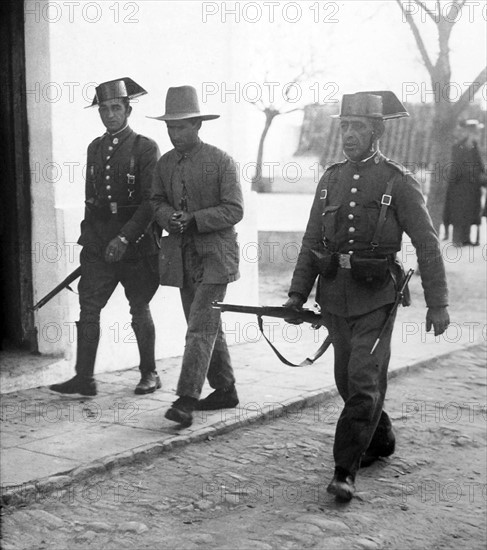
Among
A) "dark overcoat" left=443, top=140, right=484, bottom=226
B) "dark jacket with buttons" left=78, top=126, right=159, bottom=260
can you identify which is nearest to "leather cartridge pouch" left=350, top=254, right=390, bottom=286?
"dark jacket with buttons" left=78, top=126, right=159, bottom=260

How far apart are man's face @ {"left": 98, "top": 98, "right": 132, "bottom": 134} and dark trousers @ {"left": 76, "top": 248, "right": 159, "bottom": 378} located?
995 mm

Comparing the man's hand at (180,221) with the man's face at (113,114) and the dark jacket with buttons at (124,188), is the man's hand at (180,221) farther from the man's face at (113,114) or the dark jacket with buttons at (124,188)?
the man's face at (113,114)

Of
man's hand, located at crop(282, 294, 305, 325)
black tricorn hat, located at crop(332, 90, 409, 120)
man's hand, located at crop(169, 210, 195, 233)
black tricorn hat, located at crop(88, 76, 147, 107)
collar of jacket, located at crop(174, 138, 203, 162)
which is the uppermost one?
black tricorn hat, located at crop(88, 76, 147, 107)

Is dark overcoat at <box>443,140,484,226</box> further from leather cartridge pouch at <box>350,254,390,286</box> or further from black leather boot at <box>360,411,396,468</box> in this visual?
leather cartridge pouch at <box>350,254,390,286</box>

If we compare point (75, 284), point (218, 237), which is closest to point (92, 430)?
point (218, 237)

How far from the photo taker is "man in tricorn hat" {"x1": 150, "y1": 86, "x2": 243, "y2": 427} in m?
6.37

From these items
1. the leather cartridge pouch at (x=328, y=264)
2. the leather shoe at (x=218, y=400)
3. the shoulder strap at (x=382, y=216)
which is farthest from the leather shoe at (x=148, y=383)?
the shoulder strap at (x=382, y=216)

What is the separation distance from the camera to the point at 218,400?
683 cm

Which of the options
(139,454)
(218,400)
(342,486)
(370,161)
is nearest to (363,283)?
(370,161)

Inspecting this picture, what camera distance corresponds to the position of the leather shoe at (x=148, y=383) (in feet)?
24.1

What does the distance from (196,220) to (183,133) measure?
621 millimetres

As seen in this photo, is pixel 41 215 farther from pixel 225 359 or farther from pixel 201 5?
pixel 201 5

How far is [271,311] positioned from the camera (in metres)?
5.44

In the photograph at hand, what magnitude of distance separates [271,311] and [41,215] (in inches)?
121
